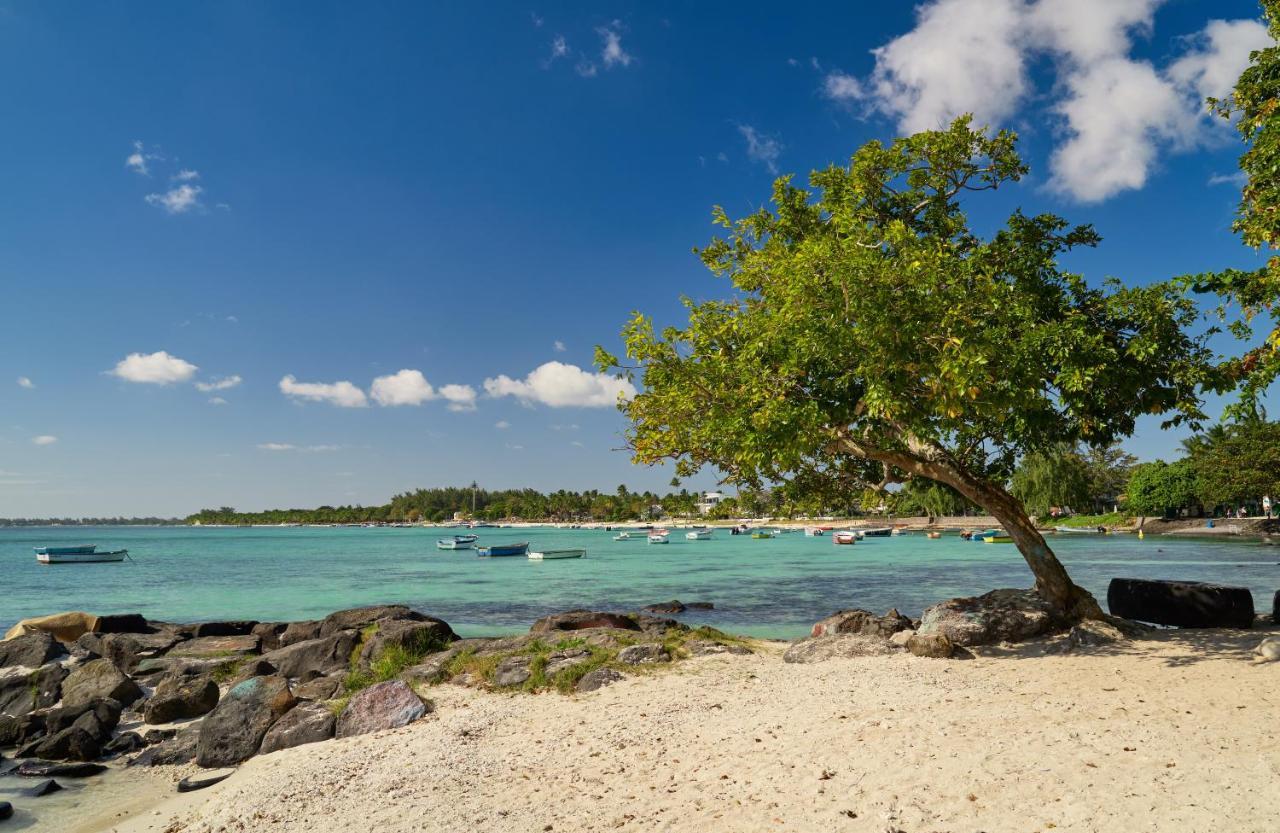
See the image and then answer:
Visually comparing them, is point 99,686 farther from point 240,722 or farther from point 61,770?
point 240,722

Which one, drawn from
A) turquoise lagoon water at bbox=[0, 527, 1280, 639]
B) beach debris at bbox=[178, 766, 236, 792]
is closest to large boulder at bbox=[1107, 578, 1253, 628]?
turquoise lagoon water at bbox=[0, 527, 1280, 639]

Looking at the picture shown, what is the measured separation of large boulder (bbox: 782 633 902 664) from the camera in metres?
13.7

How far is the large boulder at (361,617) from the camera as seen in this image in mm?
20750

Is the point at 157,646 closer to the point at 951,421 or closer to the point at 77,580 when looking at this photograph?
the point at 951,421

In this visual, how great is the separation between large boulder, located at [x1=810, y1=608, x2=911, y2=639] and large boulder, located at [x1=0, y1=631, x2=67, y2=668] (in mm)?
19768

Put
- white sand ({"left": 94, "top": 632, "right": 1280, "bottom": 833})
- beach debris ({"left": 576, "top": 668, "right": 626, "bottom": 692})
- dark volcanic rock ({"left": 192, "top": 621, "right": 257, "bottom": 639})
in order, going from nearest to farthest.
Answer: white sand ({"left": 94, "top": 632, "right": 1280, "bottom": 833})
beach debris ({"left": 576, "top": 668, "right": 626, "bottom": 692})
dark volcanic rock ({"left": 192, "top": 621, "right": 257, "bottom": 639})

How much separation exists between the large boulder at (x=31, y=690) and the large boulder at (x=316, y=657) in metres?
4.13

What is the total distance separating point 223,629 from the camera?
2448cm

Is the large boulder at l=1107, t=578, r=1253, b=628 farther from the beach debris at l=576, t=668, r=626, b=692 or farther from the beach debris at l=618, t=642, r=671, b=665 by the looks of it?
the beach debris at l=576, t=668, r=626, b=692

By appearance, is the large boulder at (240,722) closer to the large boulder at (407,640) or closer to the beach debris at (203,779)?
the beach debris at (203,779)

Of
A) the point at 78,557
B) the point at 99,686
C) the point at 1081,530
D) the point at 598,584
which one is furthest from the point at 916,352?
the point at 1081,530

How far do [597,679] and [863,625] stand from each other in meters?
6.38

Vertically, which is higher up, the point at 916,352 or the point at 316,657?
the point at 916,352

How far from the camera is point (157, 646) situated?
21344mm
